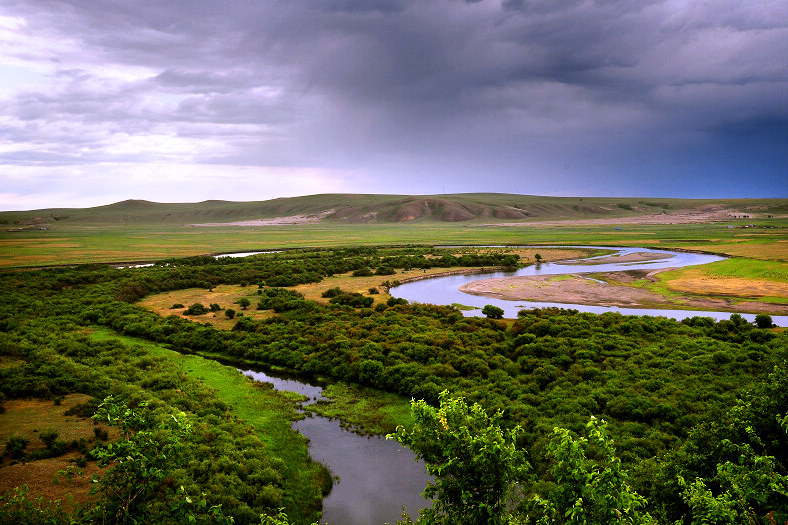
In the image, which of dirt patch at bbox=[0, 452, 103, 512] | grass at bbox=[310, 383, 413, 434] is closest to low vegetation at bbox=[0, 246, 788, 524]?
grass at bbox=[310, 383, 413, 434]

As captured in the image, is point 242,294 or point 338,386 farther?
point 242,294

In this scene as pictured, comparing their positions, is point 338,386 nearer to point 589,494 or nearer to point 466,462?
point 466,462

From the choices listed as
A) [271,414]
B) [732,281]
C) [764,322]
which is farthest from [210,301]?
[732,281]

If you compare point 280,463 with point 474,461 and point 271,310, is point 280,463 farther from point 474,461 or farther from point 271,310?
point 271,310

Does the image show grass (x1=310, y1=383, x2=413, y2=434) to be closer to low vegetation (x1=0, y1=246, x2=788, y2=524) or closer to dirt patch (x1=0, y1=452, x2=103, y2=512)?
low vegetation (x1=0, y1=246, x2=788, y2=524)

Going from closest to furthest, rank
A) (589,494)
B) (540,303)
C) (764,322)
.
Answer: (589,494) → (764,322) → (540,303)

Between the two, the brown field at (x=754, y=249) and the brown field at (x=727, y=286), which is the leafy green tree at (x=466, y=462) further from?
the brown field at (x=754, y=249)

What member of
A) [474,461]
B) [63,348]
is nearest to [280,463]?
[474,461]
